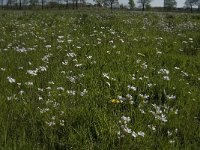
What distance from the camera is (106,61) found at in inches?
274

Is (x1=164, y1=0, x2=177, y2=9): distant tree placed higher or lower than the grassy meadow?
higher

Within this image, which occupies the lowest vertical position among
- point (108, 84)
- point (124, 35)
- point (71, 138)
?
point (71, 138)

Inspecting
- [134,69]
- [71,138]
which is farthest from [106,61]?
[71,138]

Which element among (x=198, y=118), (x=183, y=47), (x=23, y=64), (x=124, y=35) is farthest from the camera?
(x=124, y=35)

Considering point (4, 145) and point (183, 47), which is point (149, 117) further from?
point (183, 47)

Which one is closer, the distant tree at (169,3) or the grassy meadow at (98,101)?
the grassy meadow at (98,101)

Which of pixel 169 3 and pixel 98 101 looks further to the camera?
pixel 169 3

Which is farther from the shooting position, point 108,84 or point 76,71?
point 76,71

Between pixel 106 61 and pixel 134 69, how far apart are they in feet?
2.32

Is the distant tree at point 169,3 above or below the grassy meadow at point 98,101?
above

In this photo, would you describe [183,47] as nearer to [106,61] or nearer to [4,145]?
[106,61]

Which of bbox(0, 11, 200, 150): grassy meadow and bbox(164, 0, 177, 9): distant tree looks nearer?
bbox(0, 11, 200, 150): grassy meadow

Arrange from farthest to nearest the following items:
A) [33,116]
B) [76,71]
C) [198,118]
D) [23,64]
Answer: [23,64] < [76,71] < [198,118] < [33,116]

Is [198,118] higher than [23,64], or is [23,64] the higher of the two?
[23,64]
